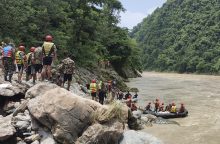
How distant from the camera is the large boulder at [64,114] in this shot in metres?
11.7

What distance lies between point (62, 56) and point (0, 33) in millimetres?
7948

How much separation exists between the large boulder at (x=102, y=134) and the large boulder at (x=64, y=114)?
1.06 ft

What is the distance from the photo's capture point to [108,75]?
4769cm

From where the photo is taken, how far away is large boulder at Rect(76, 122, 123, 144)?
457 inches

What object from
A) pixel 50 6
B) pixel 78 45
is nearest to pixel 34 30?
pixel 50 6

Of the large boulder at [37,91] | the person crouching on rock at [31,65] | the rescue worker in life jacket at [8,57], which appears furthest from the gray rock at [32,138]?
the person crouching on rock at [31,65]

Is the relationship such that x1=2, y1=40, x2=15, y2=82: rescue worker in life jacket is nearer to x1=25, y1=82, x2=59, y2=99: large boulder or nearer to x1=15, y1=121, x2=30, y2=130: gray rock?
x1=25, y1=82, x2=59, y2=99: large boulder

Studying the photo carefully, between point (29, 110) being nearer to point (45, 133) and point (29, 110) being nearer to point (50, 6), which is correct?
point (45, 133)

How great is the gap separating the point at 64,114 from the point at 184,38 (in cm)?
12714

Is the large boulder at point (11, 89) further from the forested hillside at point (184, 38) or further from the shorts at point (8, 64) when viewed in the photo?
the forested hillside at point (184, 38)

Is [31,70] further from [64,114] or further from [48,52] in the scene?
[64,114]

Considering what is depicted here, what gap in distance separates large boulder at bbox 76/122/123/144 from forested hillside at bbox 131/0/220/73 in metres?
93.0

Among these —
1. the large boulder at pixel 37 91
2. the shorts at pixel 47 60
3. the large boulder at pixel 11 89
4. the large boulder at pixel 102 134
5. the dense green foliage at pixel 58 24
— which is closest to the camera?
the large boulder at pixel 102 134

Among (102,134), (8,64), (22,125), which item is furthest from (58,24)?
(102,134)
